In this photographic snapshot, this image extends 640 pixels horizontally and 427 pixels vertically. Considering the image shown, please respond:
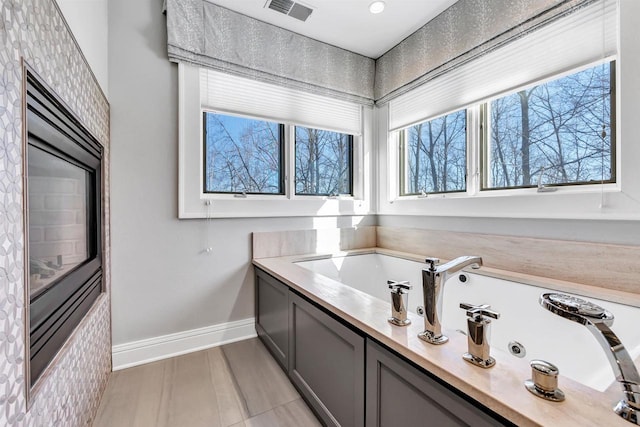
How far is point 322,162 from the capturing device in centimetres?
277

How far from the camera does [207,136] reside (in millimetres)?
2230

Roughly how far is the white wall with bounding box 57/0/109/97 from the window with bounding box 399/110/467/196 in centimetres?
237

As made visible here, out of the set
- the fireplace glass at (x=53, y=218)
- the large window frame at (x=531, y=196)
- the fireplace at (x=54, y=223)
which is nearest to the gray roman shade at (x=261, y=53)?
the large window frame at (x=531, y=196)

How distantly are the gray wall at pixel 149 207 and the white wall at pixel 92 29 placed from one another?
108 millimetres

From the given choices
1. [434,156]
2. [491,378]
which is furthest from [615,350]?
[434,156]

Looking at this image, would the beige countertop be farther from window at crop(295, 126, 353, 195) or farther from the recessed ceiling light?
the recessed ceiling light

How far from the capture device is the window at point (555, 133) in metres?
1.55

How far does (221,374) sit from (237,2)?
2.60m

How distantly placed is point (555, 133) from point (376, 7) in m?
1.55

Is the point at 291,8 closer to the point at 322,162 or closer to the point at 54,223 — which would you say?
the point at 322,162

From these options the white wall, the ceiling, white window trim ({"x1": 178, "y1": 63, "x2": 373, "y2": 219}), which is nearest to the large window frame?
white window trim ({"x1": 178, "y1": 63, "x2": 373, "y2": 219})

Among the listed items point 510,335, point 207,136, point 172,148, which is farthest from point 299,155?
point 510,335

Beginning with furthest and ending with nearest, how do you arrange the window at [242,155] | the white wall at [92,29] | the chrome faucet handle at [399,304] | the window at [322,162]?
the window at [322,162]
the window at [242,155]
the white wall at [92,29]
the chrome faucet handle at [399,304]

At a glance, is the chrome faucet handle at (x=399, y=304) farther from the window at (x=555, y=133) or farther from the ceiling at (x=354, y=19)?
the ceiling at (x=354, y=19)
